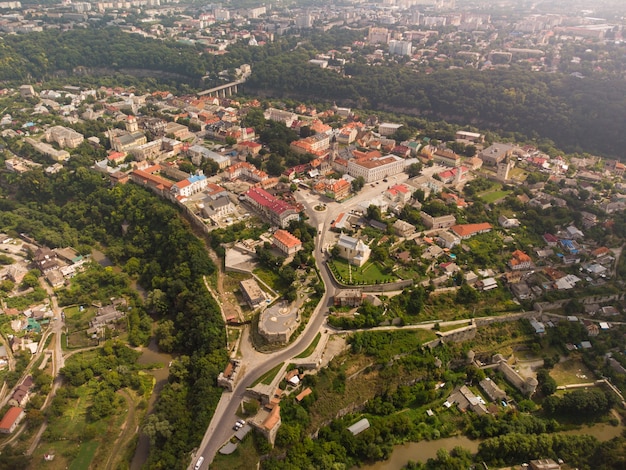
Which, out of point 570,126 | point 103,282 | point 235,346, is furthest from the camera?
point 570,126

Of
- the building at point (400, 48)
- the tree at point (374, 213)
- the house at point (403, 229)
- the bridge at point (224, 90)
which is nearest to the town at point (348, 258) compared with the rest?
the house at point (403, 229)

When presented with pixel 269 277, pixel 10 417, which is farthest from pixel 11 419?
pixel 269 277

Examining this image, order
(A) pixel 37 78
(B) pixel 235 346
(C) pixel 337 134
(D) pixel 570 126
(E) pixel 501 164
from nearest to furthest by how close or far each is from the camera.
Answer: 1. (B) pixel 235 346
2. (E) pixel 501 164
3. (C) pixel 337 134
4. (D) pixel 570 126
5. (A) pixel 37 78

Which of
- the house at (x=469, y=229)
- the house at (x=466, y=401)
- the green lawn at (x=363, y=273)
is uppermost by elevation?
the house at (x=469, y=229)

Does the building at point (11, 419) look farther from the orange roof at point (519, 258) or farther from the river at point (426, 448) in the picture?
the orange roof at point (519, 258)

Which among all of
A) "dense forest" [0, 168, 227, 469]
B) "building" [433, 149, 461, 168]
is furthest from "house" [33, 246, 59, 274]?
"building" [433, 149, 461, 168]

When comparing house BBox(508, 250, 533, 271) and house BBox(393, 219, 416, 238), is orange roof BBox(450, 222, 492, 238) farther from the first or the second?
house BBox(508, 250, 533, 271)

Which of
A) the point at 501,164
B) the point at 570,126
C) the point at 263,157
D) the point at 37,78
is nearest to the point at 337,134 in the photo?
the point at 263,157

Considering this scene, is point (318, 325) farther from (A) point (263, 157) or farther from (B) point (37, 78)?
(B) point (37, 78)
